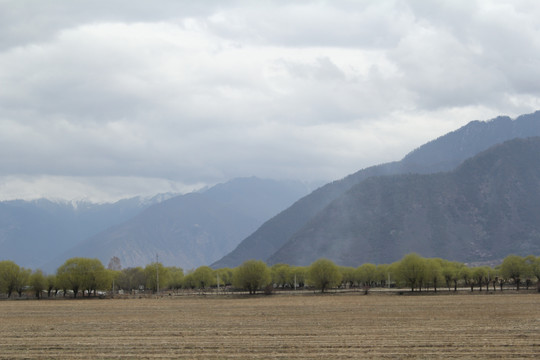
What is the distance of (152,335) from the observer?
5300cm

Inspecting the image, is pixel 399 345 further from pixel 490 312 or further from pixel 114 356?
pixel 490 312

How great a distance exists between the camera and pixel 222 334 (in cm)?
5275

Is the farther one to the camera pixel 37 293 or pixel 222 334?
pixel 37 293

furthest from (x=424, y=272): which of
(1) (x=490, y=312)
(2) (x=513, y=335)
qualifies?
(2) (x=513, y=335)

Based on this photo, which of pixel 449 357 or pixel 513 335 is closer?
pixel 449 357

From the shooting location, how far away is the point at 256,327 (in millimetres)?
58375

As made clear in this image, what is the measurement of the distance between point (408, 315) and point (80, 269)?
372ft

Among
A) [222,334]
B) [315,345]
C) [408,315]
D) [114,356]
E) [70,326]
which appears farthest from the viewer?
[408,315]

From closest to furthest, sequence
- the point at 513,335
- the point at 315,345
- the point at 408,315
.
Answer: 1. the point at 315,345
2. the point at 513,335
3. the point at 408,315

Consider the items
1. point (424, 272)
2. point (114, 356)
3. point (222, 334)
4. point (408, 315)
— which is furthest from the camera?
point (424, 272)

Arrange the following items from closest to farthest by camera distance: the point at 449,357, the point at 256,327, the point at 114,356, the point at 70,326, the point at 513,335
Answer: the point at 449,357 < the point at 114,356 < the point at 513,335 < the point at 256,327 < the point at 70,326

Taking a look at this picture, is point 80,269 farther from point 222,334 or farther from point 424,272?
point 222,334

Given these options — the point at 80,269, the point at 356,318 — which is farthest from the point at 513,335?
the point at 80,269

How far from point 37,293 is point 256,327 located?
387 ft
